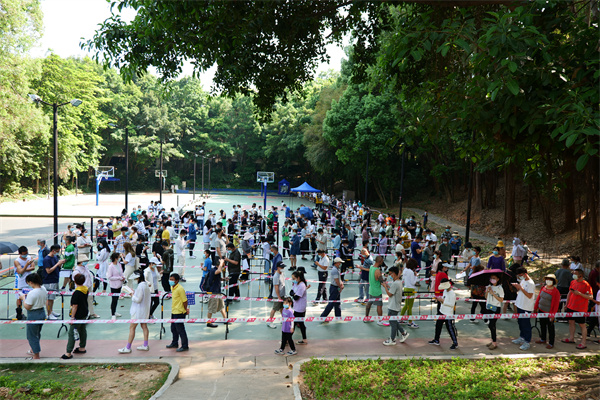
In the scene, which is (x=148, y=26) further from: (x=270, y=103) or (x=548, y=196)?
(x=548, y=196)

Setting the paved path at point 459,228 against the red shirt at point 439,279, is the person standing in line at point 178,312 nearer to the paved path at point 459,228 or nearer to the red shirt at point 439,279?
the red shirt at point 439,279

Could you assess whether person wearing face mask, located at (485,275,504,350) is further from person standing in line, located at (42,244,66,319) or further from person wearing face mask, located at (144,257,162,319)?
person standing in line, located at (42,244,66,319)

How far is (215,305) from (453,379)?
524 centimetres

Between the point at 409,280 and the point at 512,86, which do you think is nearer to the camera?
the point at 512,86

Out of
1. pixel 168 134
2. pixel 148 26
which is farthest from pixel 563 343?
pixel 168 134

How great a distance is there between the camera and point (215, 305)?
995cm

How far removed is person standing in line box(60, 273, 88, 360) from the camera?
8070mm

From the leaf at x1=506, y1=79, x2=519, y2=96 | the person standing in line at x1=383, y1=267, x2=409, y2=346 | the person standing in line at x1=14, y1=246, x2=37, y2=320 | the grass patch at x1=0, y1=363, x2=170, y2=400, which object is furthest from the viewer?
the person standing in line at x1=14, y1=246, x2=37, y2=320

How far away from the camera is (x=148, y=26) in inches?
410

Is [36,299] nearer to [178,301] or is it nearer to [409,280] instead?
[178,301]

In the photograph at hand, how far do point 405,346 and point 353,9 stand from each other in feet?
27.8

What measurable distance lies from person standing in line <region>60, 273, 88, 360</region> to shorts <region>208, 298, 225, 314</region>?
2.64 meters

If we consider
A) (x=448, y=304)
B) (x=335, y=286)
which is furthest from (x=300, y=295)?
(x=448, y=304)

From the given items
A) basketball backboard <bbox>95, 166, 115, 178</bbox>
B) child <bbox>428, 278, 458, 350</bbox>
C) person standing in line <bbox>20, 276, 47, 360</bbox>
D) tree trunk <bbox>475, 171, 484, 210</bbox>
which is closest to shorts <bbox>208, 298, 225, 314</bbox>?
person standing in line <bbox>20, 276, 47, 360</bbox>
